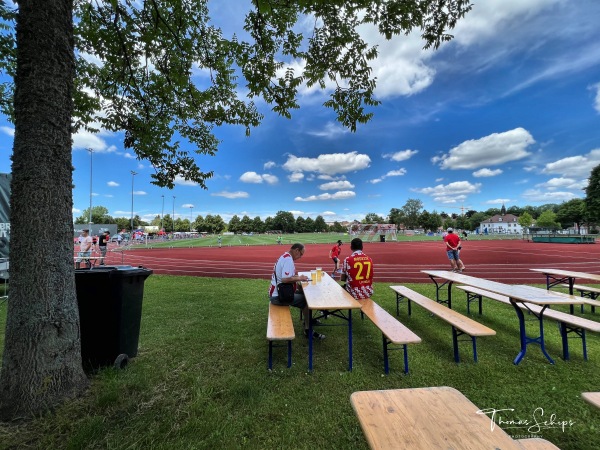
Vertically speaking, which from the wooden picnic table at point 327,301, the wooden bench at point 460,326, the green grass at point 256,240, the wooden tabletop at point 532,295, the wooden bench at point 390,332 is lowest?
the green grass at point 256,240

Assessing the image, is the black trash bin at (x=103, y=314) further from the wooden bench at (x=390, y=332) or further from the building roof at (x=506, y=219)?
the building roof at (x=506, y=219)

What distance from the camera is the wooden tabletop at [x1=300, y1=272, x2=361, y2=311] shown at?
3728mm

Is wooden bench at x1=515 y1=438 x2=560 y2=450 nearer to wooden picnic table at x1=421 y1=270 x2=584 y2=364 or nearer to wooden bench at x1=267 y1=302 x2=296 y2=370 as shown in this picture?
wooden bench at x1=267 y1=302 x2=296 y2=370

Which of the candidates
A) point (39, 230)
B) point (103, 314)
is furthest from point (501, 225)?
point (39, 230)

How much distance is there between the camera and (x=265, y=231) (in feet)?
405

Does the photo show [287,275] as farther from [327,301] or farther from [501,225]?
[501,225]

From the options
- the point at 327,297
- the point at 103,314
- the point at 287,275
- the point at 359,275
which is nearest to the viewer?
the point at 103,314

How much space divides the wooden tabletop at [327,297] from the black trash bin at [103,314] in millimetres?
2533

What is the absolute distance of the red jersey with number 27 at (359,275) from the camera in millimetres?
5023

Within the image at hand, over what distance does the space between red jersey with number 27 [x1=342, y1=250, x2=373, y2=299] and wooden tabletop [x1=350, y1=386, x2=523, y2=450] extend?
3321mm

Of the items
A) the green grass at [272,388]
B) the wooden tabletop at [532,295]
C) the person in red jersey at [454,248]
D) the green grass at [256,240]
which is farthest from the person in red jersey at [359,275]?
the green grass at [256,240]

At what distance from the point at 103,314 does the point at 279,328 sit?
2.30 m

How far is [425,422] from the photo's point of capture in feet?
4.65
